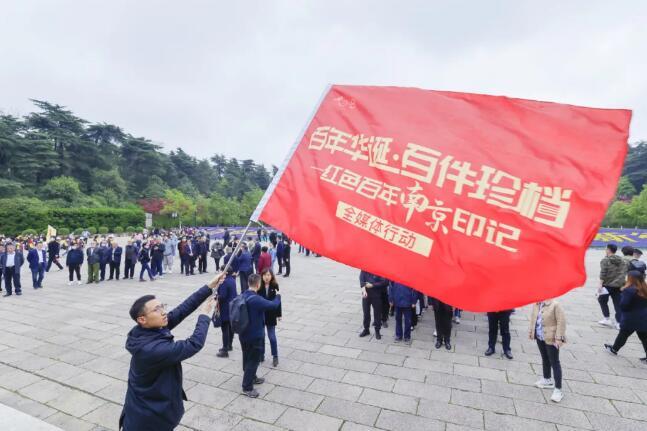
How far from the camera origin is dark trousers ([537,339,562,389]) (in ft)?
14.3

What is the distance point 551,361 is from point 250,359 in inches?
165

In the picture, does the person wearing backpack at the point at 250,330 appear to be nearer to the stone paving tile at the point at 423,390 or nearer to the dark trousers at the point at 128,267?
the stone paving tile at the point at 423,390

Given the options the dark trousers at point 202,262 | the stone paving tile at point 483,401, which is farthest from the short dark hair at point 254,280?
the dark trousers at point 202,262

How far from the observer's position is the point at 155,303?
2.56 meters

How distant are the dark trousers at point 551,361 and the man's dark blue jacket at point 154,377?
15.2 feet

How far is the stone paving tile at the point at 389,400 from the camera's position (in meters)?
4.20

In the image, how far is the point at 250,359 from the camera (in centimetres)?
448

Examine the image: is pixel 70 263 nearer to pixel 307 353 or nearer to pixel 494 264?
pixel 307 353

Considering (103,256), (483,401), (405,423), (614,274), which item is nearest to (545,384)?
(483,401)

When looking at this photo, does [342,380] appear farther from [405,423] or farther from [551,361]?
[551,361]

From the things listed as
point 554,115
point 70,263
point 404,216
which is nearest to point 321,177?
point 404,216

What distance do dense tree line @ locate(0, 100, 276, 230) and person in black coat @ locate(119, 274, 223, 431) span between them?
121 ft

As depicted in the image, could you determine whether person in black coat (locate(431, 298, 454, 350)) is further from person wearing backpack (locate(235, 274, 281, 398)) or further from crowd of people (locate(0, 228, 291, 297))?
crowd of people (locate(0, 228, 291, 297))

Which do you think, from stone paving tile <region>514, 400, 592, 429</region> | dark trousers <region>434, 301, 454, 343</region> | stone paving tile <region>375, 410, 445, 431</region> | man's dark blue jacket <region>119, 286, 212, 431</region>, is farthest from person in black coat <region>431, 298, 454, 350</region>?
man's dark blue jacket <region>119, 286, 212, 431</region>
